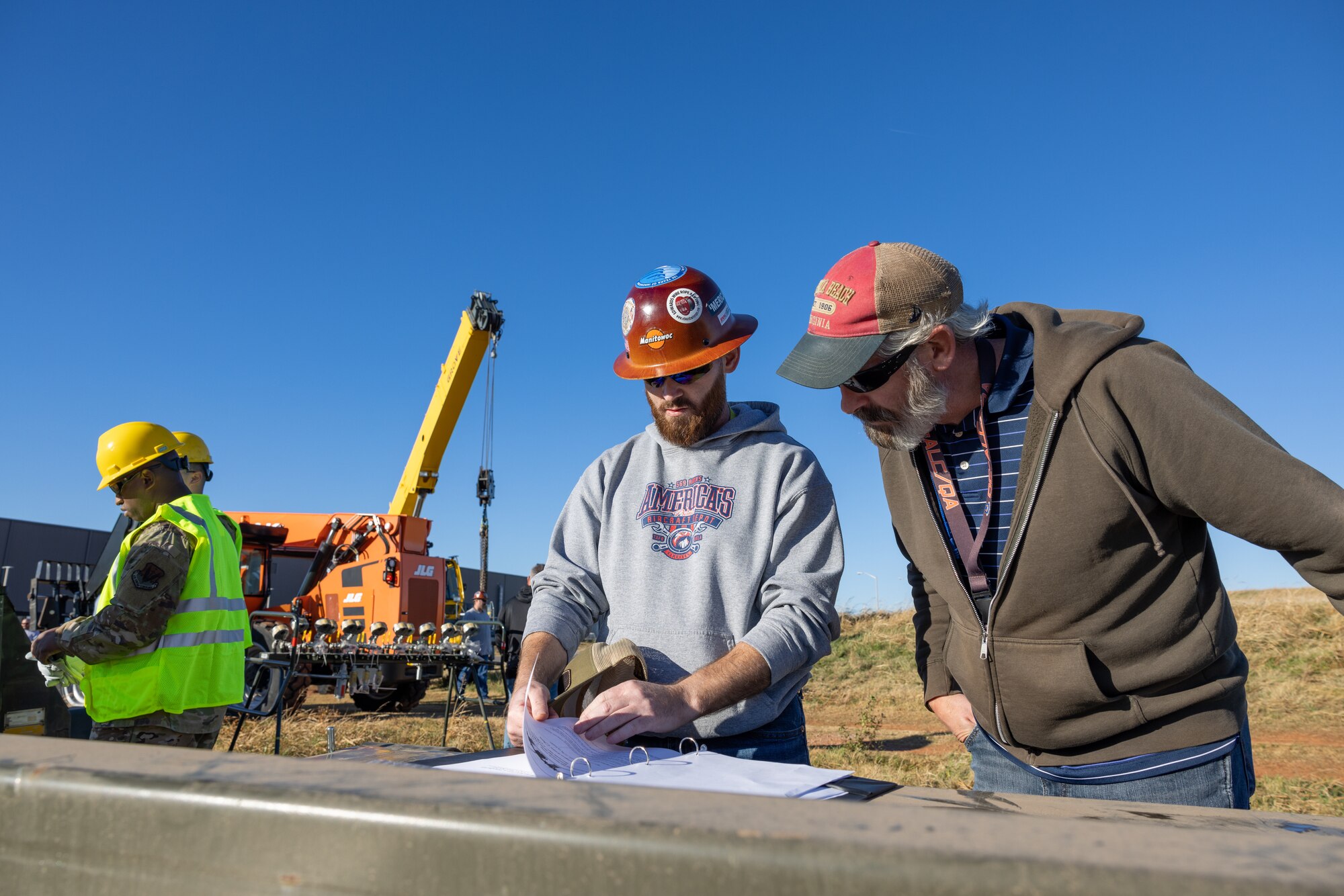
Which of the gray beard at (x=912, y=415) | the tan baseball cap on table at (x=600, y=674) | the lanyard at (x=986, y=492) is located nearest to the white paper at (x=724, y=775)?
the tan baseball cap on table at (x=600, y=674)

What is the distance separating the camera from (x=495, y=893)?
658 millimetres

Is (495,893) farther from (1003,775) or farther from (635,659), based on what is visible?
(1003,775)

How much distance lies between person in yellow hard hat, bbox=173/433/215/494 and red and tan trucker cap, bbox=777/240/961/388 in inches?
167

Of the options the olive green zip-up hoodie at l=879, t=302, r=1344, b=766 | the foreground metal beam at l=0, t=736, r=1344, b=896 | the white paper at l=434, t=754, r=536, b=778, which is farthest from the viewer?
the olive green zip-up hoodie at l=879, t=302, r=1344, b=766

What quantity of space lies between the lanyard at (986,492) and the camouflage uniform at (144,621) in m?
3.11

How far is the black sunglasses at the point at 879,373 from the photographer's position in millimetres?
2002

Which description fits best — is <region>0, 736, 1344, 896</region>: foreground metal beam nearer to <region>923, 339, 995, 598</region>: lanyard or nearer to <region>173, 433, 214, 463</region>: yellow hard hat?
<region>923, 339, 995, 598</region>: lanyard

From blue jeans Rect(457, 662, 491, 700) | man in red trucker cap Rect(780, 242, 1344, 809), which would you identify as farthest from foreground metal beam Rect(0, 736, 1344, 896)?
blue jeans Rect(457, 662, 491, 700)

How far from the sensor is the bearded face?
90.0 inches

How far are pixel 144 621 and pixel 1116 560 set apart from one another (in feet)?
11.5

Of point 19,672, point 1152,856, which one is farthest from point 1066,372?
point 19,672

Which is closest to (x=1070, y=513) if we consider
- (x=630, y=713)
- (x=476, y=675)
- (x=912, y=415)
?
(x=912, y=415)

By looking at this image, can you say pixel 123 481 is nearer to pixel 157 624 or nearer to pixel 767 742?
pixel 157 624

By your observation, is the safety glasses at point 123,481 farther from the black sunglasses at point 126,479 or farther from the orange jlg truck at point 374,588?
the orange jlg truck at point 374,588
